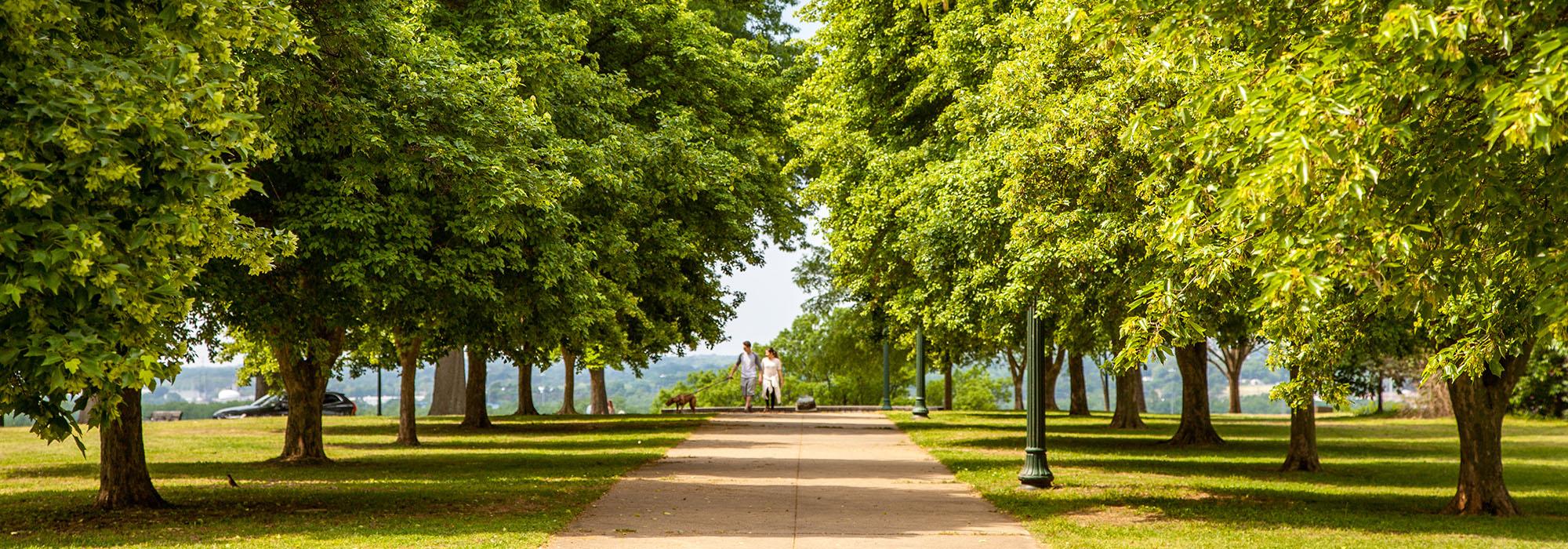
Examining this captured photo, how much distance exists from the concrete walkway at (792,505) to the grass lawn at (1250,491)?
55 cm

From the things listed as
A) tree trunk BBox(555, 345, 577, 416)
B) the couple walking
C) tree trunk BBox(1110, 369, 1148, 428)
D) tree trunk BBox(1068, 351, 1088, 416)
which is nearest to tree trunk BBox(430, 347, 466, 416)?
tree trunk BBox(555, 345, 577, 416)

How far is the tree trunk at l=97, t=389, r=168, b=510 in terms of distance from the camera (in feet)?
46.1

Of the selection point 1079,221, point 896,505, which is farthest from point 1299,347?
point 896,505

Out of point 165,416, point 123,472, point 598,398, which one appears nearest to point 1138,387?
point 598,398

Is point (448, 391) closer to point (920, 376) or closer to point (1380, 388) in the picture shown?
point (920, 376)

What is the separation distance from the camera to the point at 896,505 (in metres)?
14.2

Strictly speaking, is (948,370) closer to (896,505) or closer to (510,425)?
(510,425)

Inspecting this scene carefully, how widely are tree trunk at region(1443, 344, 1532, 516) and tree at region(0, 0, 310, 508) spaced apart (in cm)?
1203

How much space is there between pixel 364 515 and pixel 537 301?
3407mm

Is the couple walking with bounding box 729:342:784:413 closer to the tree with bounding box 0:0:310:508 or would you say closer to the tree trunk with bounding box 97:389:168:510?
the tree trunk with bounding box 97:389:168:510

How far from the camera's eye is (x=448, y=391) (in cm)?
4594

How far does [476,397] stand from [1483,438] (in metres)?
23.5

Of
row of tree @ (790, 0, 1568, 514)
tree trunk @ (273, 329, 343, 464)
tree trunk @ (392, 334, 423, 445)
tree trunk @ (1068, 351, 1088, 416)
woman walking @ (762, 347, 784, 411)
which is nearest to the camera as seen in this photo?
row of tree @ (790, 0, 1568, 514)

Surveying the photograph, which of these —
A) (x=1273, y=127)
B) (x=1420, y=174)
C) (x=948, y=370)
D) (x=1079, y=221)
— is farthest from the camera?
(x=948, y=370)
